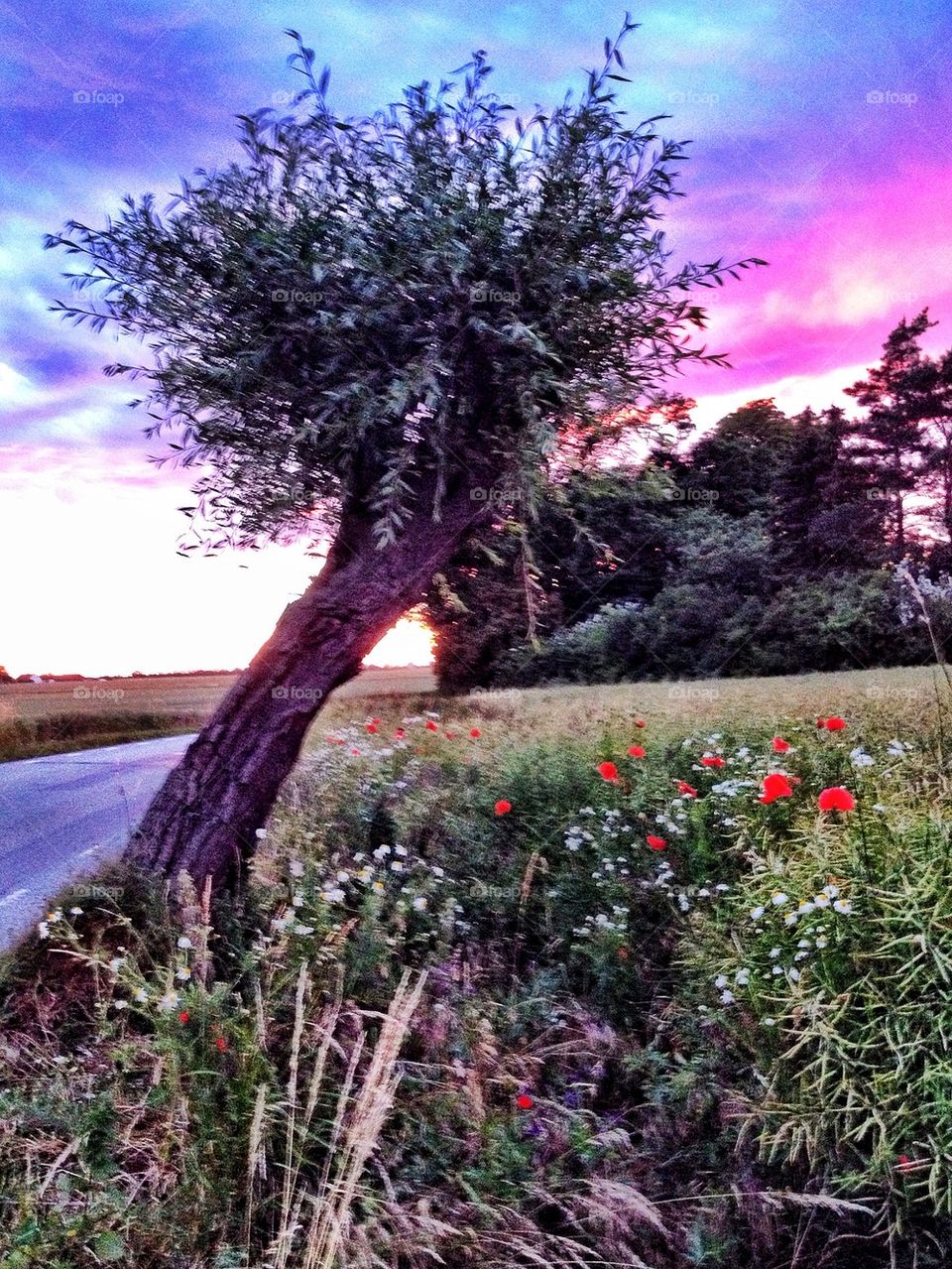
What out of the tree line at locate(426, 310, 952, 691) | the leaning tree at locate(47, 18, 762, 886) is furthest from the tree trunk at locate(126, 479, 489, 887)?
the tree line at locate(426, 310, 952, 691)

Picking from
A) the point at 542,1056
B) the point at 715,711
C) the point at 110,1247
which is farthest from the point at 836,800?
the point at 715,711

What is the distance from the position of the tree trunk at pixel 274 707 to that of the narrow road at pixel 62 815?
677 millimetres

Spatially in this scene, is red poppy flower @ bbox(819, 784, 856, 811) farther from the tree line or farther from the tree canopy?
the tree line

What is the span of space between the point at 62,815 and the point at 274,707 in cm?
455

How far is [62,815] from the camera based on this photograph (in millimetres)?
8273

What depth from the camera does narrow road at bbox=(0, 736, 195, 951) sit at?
18.5ft

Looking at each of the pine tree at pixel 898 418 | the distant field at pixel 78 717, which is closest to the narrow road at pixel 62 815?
the distant field at pixel 78 717

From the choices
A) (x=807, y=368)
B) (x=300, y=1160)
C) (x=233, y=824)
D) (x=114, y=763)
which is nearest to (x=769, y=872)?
(x=300, y=1160)

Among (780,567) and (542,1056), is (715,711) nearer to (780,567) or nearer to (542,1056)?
(542,1056)

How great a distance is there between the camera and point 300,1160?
271 centimetres

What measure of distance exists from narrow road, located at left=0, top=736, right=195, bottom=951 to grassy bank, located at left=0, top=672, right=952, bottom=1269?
127cm

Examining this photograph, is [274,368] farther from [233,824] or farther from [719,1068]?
[719,1068]

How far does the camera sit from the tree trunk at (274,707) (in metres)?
4.89

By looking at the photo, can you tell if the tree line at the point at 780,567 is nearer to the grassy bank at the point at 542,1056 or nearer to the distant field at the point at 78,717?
the distant field at the point at 78,717
